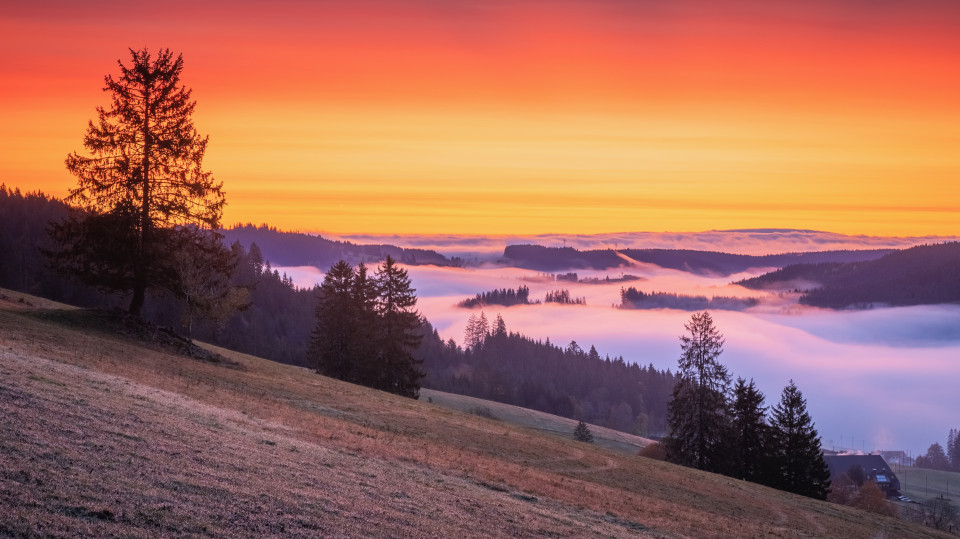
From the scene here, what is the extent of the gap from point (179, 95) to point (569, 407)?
148284 mm

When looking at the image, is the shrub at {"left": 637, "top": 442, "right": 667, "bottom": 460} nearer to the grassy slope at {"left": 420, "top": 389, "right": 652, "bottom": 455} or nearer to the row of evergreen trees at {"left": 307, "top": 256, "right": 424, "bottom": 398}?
the grassy slope at {"left": 420, "top": 389, "right": 652, "bottom": 455}

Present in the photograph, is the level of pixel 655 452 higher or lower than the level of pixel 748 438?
lower

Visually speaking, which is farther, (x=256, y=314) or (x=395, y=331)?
(x=256, y=314)

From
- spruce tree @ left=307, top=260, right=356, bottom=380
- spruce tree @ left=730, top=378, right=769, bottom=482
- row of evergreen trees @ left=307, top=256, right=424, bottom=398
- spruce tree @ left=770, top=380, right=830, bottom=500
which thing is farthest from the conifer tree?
spruce tree @ left=770, top=380, right=830, bottom=500

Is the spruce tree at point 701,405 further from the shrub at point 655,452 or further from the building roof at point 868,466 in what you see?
the building roof at point 868,466

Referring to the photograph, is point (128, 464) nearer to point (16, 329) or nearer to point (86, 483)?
point (86, 483)

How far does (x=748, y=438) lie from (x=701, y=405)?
228 inches

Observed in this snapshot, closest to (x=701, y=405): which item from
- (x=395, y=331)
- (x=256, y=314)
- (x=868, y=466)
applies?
(x=395, y=331)

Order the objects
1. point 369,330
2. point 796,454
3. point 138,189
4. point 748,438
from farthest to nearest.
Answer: point 369,330, point 748,438, point 796,454, point 138,189

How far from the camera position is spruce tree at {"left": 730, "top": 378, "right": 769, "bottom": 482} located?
66438 mm

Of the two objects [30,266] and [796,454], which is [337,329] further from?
[30,266]

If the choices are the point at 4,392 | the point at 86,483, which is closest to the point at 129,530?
the point at 86,483

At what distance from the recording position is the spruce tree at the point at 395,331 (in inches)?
2761

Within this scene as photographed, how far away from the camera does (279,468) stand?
66.6 ft
